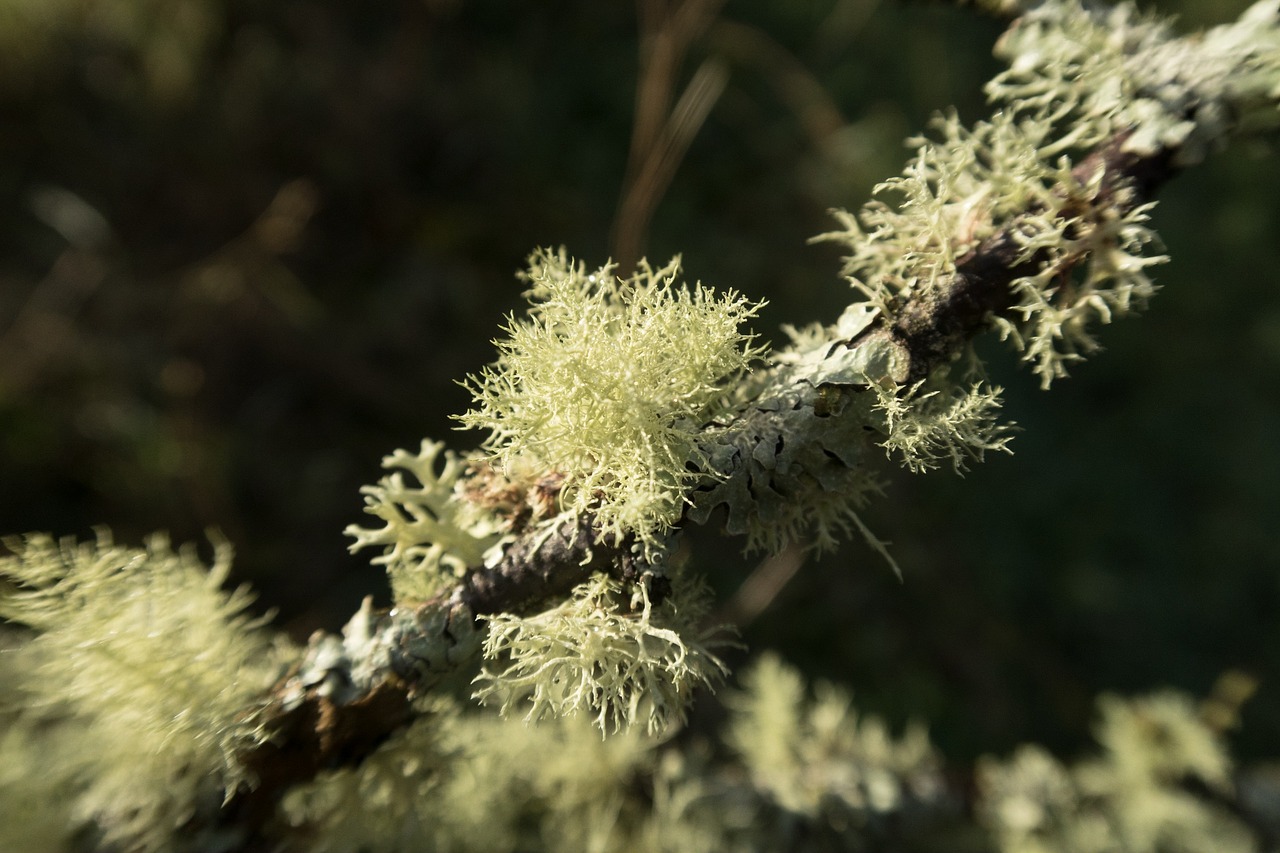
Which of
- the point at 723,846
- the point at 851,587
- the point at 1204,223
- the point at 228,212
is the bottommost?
the point at 723,846

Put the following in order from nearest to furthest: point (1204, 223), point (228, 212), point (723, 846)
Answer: point (723, 846)
point (228, 212)
point (1204, 223)

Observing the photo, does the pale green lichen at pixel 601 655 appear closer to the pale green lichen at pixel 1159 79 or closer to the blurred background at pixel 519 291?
the pale green lichen at pixel 1159 79

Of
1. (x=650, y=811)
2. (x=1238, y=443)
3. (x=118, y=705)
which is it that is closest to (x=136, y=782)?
(x=118, y=705)

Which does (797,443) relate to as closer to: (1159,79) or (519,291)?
(1159,79)

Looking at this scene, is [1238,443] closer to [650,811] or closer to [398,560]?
[650,811]

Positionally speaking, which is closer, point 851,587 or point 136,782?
point 136,782

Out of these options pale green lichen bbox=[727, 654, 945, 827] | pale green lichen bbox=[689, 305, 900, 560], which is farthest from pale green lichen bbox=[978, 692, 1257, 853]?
pale green lichen bbox=[689, 305, 900, 560]

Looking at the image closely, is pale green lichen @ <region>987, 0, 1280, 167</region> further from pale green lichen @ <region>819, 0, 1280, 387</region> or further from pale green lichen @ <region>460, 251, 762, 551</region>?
pale green lichen @ <region>460, 251, 762, 551</region>
